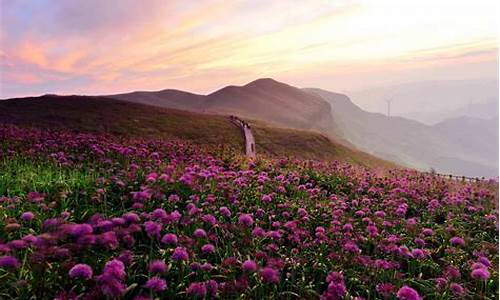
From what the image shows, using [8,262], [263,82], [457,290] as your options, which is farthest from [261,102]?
[8,262]

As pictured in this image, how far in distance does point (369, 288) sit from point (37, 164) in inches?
326

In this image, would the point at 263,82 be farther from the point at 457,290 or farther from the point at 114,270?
the point at 114,270

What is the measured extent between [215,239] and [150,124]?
1176 inches

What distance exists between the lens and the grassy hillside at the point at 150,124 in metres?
31.1

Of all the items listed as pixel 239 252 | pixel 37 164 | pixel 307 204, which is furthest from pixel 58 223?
pixel 37 164

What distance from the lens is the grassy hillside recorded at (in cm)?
3109

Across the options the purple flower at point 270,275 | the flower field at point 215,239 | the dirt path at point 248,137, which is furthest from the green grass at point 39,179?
the dirt path at point 248,137

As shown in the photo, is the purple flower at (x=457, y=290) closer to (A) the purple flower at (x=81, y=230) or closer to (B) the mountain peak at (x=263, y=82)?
(A) the purple flower at (x=81, y=230)

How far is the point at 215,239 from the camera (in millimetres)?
6109

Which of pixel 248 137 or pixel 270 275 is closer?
pixel 270 275

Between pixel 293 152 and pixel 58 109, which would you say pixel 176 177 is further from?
pixel 58 109

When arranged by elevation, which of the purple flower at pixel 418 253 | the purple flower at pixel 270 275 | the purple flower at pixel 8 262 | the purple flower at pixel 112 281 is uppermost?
the purple flower at pixel 8 262

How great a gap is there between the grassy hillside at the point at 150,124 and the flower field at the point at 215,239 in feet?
65.4

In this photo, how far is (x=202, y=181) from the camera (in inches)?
360
